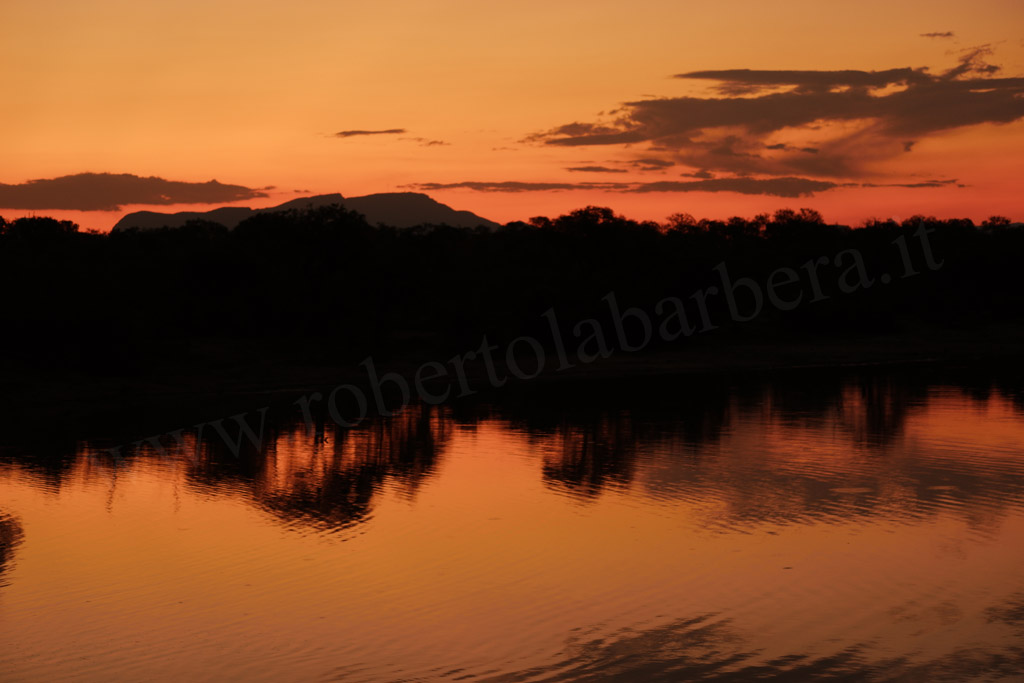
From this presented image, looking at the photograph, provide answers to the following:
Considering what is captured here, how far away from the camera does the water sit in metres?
11.0

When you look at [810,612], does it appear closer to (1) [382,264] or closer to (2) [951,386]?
(2) [951,386]

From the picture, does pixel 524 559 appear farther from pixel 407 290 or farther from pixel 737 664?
pixel 407 290

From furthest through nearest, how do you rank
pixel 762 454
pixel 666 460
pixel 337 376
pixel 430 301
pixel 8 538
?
A: pixel 430 301 < pixel 337 376 < pixel 762 454 < pixel 666 460 < pixel 8 538

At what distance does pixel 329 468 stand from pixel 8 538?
750 cm

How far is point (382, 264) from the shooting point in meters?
54.7

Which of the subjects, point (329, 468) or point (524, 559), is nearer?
point (524, 559)

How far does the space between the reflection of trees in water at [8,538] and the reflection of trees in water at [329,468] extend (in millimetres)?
3884

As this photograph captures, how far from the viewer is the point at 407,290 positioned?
54.3 meters

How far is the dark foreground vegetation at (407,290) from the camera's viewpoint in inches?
1543

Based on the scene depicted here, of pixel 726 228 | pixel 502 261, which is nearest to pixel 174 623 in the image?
pixel 502 261

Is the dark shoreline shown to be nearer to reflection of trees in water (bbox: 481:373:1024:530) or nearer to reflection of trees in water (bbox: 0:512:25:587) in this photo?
reflection of trees in water (bbox: 481:373:1024:530)

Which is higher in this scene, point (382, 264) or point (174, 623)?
point (382, 264)

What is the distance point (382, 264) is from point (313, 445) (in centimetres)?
2881

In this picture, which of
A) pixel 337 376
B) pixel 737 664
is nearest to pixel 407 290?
pixel 337 376
